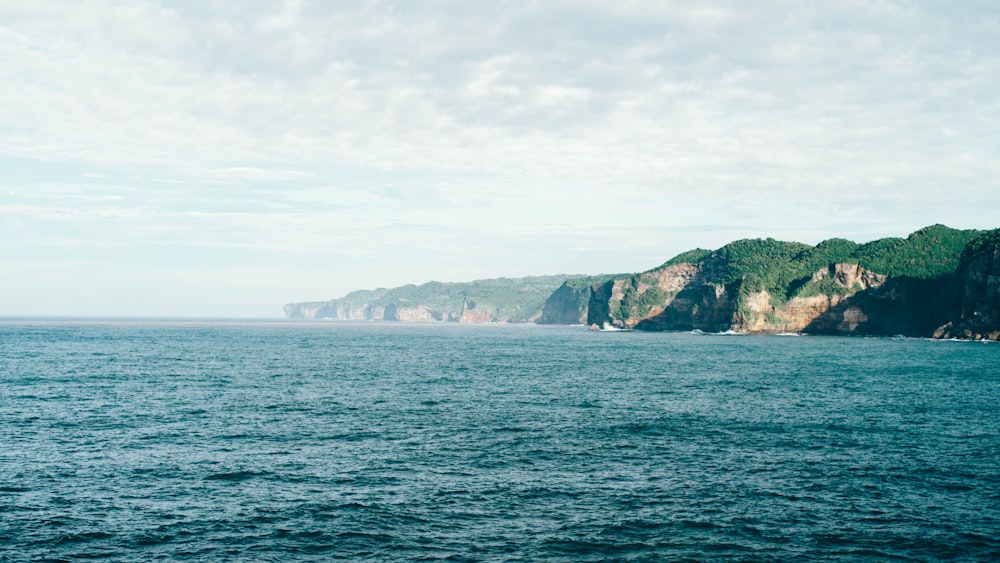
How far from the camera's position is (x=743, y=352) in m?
177

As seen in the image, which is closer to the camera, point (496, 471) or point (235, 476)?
point (235, 476)

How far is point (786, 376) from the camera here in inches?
4456

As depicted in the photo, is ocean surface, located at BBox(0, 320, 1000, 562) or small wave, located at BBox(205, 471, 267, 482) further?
small wave, located at BBox(205, 471, 267, 482)

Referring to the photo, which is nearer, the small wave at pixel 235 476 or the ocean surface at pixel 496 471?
the ocean surface at pixel 496 471

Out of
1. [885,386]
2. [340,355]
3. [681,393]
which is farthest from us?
[340,355]

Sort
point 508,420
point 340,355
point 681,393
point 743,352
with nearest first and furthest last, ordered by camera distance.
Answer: point 508,420, point 681,393, point 340,355, point 743,352

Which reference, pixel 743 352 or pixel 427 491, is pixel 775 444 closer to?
pixel 427 491

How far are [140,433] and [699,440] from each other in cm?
4954

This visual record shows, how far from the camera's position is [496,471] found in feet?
160

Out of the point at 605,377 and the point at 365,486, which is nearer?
the point at 365,486

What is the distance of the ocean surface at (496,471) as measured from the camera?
3547 centimetres

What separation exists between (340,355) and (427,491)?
124063mm

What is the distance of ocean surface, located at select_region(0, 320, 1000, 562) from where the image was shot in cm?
3547

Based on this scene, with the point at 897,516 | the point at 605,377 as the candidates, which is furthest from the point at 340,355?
Result: the point at 897,516
